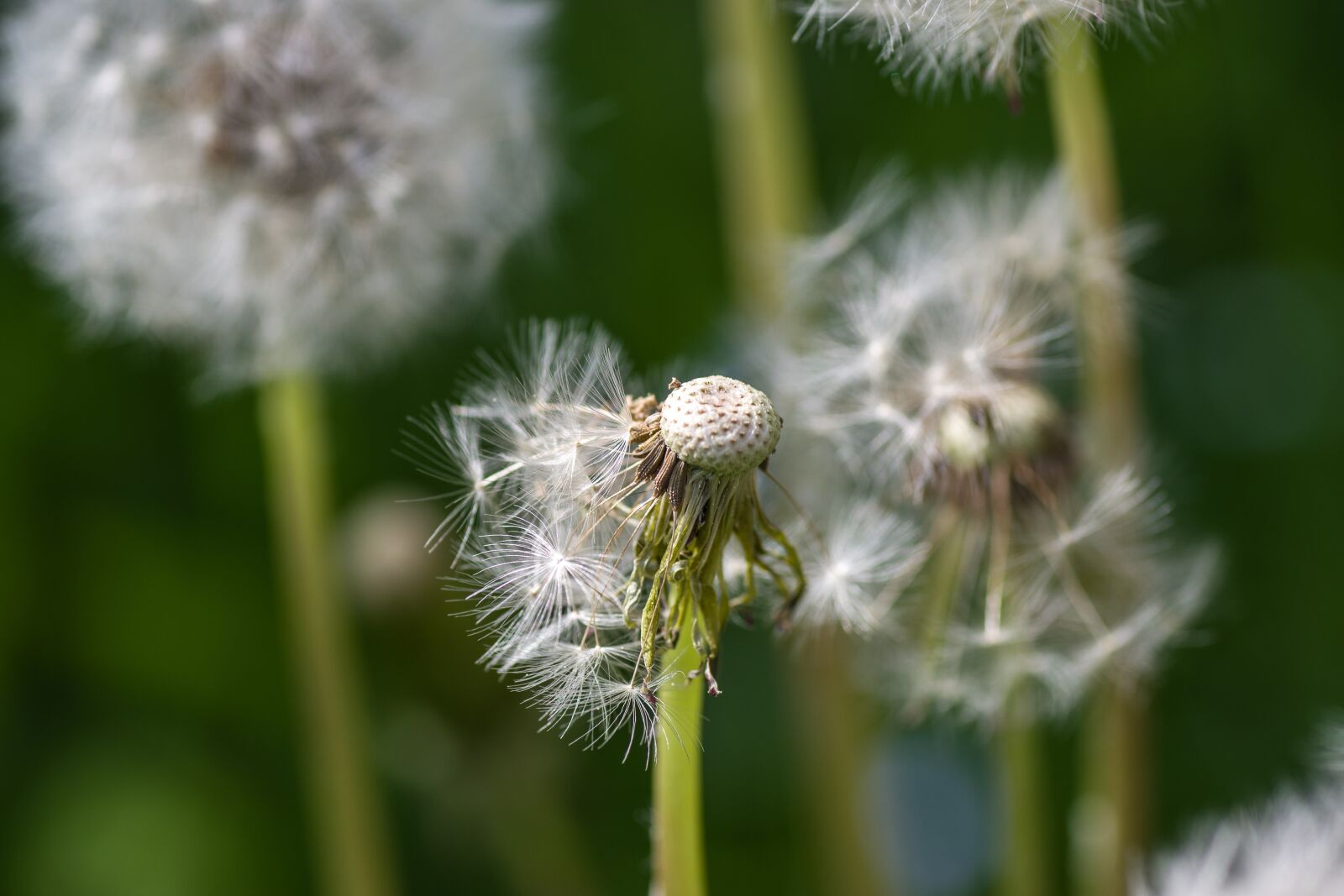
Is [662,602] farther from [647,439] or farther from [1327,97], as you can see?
[1327,97]

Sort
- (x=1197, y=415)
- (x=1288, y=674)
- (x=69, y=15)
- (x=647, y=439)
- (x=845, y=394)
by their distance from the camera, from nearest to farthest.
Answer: (x=647, y=439)
(x=845, y=394)
(x=69, y=15)
(x=1288, y=674)
(x=1197, y=415)

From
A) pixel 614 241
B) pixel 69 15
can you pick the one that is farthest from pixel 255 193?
pixel 614 241

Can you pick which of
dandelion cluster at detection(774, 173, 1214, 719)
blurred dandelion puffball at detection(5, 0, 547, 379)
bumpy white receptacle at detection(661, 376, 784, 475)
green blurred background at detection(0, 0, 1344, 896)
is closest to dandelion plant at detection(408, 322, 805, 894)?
bumpy white receptacle at detection(661, 376, 784, 475)

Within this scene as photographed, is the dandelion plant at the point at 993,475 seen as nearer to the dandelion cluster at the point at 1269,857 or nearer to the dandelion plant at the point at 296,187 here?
the dandelion cluster at the point at 1269,857

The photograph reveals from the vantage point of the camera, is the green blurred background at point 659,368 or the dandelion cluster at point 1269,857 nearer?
the dandelion cluster at point 1269,857

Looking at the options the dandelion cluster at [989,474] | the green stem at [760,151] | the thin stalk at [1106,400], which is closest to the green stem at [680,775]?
the dandelion cluster at [989,474]

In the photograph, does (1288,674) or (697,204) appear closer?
(1288,674)
